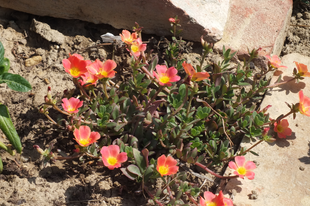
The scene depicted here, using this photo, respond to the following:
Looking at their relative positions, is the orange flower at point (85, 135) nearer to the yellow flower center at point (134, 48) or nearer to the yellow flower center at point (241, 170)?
the yellow flower center at point (134, 48)

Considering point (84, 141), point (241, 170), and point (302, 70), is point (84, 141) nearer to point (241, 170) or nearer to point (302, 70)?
point (241, 170)

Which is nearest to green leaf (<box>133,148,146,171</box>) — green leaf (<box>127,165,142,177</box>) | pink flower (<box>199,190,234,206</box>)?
green leaf (<box>127,165,142,177</box>)

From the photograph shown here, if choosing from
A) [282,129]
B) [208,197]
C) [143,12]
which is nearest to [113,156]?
[208,197]

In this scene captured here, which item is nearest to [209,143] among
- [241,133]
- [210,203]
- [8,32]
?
[241,133]

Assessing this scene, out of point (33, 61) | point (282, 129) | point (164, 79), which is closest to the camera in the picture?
point (164, 79)

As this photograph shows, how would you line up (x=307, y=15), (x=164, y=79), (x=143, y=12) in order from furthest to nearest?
(x=307, y=15) → (x=143, y=12) → (x=164, y=79)
